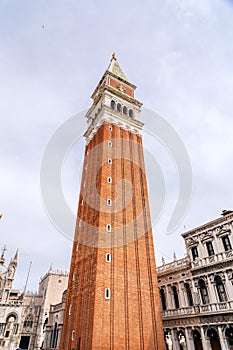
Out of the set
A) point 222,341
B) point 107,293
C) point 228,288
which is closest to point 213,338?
point 222,341

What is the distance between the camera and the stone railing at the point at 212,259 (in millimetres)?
25559

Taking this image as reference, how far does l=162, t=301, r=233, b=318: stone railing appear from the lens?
2424 centimetres

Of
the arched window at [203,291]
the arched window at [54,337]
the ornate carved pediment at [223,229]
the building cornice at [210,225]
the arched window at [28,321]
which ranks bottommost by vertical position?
the arched window at [54,337]

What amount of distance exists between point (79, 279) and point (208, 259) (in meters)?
14.4

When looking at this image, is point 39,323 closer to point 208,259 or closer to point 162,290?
point 162,290

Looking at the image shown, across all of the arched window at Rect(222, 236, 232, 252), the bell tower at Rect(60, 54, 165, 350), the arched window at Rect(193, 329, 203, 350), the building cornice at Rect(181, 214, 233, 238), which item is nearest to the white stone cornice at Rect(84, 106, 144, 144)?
the bell tower at Rect(60, 54, 165, 350)

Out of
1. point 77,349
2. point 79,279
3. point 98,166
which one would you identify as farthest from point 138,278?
point 98,166

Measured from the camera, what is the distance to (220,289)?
1008 inches

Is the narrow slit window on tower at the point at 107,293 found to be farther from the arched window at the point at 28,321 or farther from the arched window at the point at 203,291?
the arched window at the point at 28,321

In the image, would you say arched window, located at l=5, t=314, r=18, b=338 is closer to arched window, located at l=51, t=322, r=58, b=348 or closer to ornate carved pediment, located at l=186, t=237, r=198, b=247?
arched window, located at l=51, t=322, r=58, b=348

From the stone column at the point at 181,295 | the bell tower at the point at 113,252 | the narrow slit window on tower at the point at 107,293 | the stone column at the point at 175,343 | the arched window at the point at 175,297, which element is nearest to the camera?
the bell tower at the point at 113,252

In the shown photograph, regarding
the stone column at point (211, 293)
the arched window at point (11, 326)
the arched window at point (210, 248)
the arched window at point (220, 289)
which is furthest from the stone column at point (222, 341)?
the arched window at point (11, 326)

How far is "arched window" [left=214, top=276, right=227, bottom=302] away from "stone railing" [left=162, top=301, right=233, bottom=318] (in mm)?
703

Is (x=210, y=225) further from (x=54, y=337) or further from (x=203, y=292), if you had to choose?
(x=54, y=337)
